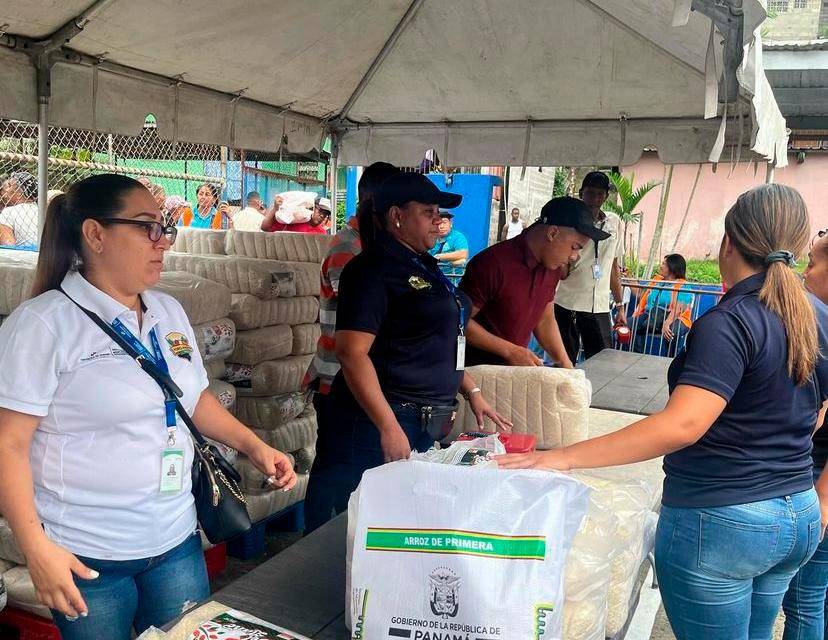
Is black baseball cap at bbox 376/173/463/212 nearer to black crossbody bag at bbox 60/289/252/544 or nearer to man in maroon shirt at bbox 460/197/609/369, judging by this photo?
man in maroon shirt at bbox 460/197/609/369

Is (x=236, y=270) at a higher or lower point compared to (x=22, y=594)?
higher

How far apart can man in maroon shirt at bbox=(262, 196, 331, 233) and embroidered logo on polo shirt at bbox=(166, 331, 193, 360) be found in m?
3.70

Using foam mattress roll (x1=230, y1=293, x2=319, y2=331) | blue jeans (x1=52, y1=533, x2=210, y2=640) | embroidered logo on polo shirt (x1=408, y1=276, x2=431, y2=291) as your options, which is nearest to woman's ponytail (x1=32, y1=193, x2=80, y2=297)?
blue jeans (x1=52, y1=533, x2=210, y2=640)

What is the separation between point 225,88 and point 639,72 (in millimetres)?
2417

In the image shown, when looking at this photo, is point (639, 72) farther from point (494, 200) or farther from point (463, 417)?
point (494, 200)

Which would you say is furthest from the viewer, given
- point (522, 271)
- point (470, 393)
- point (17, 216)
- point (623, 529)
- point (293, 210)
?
point (17, 216)

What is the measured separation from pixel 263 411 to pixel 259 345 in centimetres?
37

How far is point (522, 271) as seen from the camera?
328 cm

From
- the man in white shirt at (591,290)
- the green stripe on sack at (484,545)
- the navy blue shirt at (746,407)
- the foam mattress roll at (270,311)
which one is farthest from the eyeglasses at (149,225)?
the man in white shirt at (591,290)

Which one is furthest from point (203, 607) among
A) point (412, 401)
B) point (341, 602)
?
point (412, 401)

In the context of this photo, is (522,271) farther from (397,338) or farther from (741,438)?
(741,438)

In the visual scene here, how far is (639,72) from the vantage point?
4207 mm

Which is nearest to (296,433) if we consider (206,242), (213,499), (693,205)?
(206,242)

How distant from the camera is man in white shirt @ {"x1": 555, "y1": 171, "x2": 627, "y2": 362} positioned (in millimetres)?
5445
